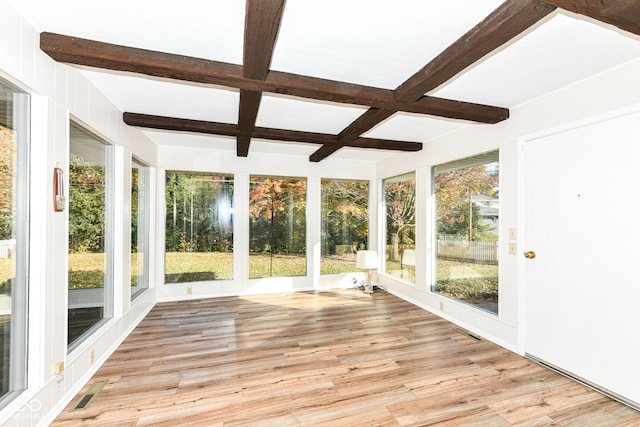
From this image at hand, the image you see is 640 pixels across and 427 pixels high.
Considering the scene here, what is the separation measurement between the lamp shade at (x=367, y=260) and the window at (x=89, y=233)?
3659 mm

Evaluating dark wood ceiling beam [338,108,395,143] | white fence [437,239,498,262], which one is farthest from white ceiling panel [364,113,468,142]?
white fence [437,239,498,262]

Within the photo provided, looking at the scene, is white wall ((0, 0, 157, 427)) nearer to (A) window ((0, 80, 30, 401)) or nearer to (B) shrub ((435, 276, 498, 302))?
(A) window ((0, 80, 30, 401))

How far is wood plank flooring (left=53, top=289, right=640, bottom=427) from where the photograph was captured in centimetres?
204

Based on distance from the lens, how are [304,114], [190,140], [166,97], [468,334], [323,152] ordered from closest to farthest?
[166,97], [304,114], [468,334], [190,140], [323,152]

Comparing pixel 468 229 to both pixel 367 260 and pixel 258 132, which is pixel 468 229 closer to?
pixel 367 260

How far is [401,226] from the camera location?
522 cm

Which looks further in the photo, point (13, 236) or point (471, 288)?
point (471, 288)

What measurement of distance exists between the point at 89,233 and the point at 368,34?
2803 mm

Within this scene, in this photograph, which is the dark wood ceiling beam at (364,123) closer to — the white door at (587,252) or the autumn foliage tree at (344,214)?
the white door at (587,252)

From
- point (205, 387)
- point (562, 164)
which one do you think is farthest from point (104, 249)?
point (562, 164)

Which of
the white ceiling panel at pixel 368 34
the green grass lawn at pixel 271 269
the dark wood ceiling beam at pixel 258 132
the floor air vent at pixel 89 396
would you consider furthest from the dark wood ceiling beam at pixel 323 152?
the floor air vent at pixel 89 396

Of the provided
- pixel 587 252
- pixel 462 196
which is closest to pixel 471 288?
pixel 462 196

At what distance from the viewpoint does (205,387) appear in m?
2.38

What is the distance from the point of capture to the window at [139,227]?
3740 millimetres
